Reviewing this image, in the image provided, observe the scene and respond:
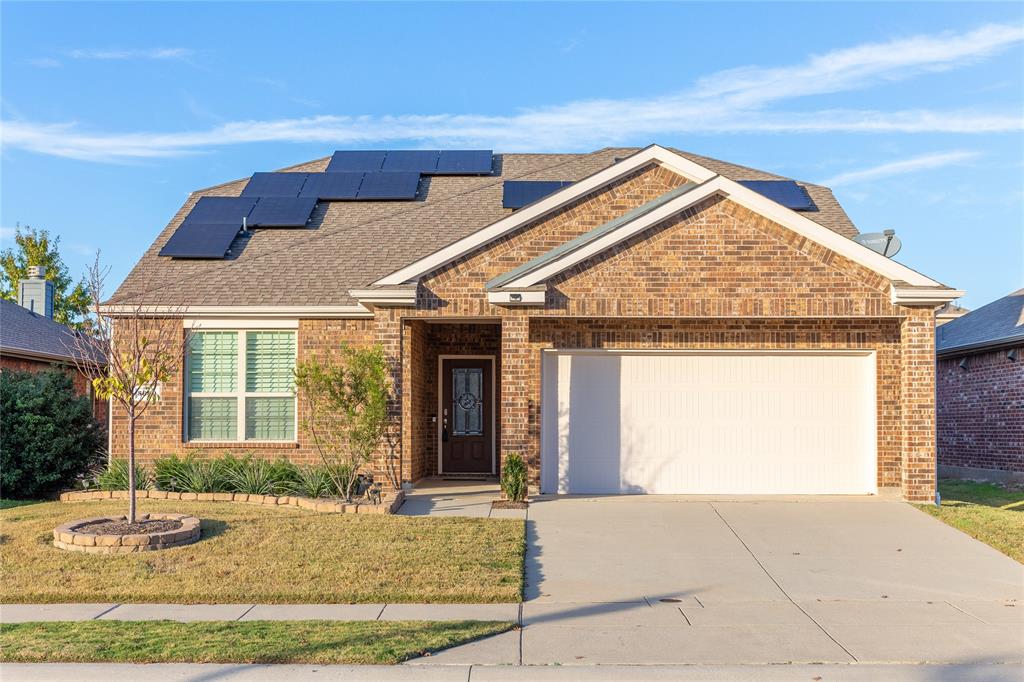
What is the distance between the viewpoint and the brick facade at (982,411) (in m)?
18.0

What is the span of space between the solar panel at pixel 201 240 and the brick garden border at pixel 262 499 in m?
4.86

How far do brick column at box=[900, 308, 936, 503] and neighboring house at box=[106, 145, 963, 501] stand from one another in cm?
3

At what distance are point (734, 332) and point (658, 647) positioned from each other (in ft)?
26.4

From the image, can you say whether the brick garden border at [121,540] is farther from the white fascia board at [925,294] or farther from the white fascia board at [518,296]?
the white fascia board at [925,294]

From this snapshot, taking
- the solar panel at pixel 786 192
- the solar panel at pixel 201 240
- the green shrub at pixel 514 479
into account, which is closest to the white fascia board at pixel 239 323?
the solar panel at pixel 201 240

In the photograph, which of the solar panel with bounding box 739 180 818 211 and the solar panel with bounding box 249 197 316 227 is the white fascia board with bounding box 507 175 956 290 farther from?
the solar panel with bounding box 249 197 316 227

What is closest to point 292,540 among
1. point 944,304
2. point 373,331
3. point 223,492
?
point 223,492

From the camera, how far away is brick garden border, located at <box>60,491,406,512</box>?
12.4 metres

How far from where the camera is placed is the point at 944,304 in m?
13.9

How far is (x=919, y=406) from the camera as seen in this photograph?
13664 millimetres

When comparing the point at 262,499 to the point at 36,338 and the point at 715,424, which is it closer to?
the point at 715,424

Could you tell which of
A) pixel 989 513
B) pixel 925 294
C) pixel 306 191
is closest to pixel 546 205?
pixel 925 294

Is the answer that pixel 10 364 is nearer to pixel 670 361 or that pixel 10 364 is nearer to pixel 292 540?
pixel 292 540

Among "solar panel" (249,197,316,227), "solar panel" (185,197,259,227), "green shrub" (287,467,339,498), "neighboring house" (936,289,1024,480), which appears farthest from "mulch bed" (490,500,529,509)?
"neighboring house" (936,289,1024,480)
